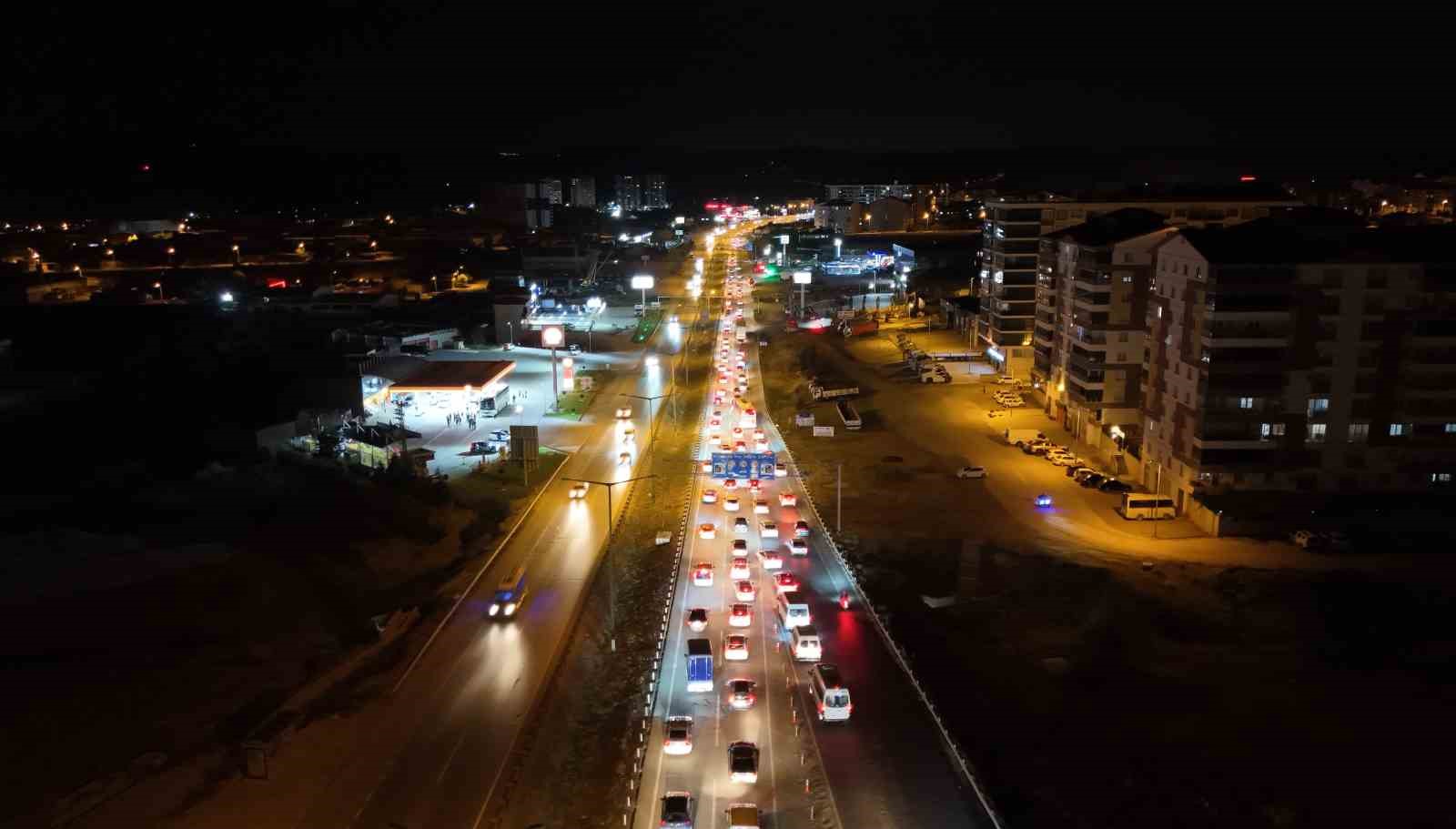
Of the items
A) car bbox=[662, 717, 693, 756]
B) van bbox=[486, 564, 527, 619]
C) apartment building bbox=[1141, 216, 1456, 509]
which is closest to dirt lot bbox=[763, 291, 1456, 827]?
car bbox=[662, 717, 693, 756]

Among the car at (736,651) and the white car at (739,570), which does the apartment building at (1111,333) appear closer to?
the white car at (739,570)

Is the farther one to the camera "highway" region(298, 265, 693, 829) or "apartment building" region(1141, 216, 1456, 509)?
"apartment building" region(1141, 216, 1456, 509)

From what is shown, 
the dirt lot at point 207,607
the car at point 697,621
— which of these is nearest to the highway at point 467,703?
the dirt lot at point 207,607

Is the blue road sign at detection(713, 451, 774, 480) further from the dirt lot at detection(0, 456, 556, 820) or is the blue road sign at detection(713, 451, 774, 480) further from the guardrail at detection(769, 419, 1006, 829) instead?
the dirt lot at detection(0, 456, 556, 820)

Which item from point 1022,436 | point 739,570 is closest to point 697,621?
point 739,570

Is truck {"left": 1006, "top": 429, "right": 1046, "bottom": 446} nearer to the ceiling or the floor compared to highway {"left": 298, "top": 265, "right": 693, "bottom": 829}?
nearer to the ceiling

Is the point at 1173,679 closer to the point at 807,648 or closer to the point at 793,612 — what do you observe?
the point at 807,648
